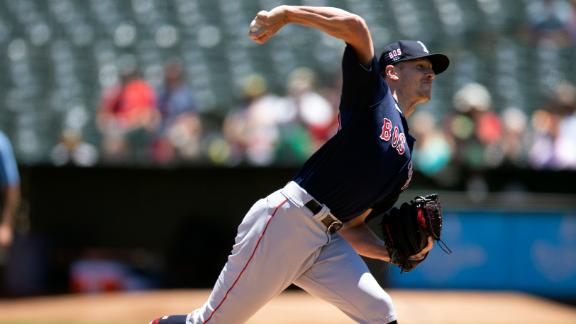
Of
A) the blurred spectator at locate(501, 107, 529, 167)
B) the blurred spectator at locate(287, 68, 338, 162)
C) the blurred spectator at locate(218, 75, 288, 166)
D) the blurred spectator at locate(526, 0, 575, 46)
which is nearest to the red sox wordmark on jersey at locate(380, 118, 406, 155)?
the blurred spectator at locate(218, 75, 288, 166)

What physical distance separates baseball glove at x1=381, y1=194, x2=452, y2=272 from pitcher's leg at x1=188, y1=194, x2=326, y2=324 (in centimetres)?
51

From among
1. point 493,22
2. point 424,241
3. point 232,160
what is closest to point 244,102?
point 232,160

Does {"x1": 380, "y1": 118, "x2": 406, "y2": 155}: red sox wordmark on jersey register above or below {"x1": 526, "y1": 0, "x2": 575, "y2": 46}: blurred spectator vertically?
above

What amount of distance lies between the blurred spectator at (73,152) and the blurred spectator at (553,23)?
6915mm

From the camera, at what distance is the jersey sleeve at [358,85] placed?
4352mm

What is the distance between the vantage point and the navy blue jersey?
4445mm

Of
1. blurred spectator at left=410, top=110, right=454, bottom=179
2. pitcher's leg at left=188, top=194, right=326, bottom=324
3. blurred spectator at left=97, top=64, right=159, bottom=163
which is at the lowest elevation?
blurred spectator at left=410, top=110, right=454, bottom=179

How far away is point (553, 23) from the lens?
1410 cm

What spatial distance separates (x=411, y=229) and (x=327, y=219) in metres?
0.51

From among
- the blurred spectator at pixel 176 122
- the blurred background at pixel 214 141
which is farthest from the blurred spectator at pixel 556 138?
the blurred spectator at pixel 176 122

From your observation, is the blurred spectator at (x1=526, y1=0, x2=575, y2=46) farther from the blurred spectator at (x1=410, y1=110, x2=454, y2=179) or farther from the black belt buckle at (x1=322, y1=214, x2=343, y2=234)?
the black belt buckle at (x1=322, y1=214, x2=343, y2=234)

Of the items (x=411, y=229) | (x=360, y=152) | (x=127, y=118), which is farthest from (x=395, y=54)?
(x=127, y=118)

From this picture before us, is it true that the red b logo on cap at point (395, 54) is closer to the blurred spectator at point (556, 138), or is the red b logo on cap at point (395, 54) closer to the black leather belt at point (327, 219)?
the black leather belt at point (327, 219)

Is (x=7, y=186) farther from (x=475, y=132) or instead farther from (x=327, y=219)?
(x=475, y=132)
